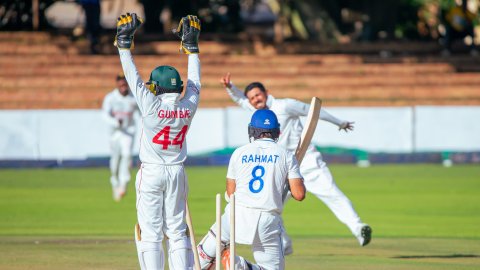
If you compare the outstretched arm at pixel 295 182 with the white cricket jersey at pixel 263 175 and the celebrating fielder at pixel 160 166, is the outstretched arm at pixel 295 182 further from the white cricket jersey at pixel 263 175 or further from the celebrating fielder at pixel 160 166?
the celebrating fielder at pixel 160 166

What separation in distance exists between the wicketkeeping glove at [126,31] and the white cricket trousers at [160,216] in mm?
1026

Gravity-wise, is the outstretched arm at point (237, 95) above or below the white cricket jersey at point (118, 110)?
above

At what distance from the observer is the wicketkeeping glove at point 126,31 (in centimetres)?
981

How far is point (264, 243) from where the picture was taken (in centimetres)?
933

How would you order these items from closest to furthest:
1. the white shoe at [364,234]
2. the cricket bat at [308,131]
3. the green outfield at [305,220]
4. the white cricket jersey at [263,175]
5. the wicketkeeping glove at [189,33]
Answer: the white cricket jersey at [263,175] < the wicketkeeping glove at [189,33] < the cricket bat at [308,131] < the green outfield at [305,220] < the white shoe at [364,234]

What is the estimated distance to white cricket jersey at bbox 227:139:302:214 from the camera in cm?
926

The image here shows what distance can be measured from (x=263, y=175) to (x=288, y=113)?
4.74 metres

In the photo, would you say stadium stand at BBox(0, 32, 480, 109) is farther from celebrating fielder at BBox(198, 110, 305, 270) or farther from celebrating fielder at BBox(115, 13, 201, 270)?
celebrating fielder at BBox(198, 110, 305, 270)

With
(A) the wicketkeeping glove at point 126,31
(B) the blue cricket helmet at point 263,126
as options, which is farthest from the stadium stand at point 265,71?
(B) the blue cricket helmet at point 263,126

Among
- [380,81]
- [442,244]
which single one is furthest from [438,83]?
[442,244]

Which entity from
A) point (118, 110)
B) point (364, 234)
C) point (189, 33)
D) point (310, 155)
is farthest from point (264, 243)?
point (118, 110)

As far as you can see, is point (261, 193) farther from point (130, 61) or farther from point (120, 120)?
point (120, 120)

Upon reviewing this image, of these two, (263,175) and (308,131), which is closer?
(263,175)

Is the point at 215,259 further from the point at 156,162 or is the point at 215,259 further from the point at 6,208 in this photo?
the point at 6,208
